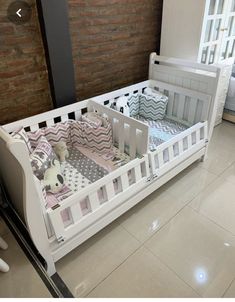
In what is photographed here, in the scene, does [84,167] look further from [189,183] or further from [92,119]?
[189,183]

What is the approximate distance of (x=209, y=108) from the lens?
6.67 feet

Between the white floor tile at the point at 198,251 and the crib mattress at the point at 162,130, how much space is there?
2.10ft

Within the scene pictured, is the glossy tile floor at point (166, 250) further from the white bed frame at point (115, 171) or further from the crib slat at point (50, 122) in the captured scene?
the crib slat at point (50, 122)

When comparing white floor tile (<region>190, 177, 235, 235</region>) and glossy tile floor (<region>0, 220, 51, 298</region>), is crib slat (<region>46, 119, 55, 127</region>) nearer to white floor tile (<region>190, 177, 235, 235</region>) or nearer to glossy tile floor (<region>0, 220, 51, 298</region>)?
glossy tile floor (<region>0, 220, 51, 298</region>)

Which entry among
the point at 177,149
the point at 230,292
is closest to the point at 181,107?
the point at 177,149

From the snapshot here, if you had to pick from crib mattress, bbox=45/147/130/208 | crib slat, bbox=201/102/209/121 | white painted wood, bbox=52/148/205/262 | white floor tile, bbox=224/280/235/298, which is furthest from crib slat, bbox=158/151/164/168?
white floor tile, bbox=224/280/235/298

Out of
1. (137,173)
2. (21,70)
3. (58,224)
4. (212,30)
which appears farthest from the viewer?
(212,30)

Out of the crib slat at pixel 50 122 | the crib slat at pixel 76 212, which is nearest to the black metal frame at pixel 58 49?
the crib slat at pixel 50 122

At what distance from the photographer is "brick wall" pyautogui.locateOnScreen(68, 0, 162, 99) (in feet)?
6.44

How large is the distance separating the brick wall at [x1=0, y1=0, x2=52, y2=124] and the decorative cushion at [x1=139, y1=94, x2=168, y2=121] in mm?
918

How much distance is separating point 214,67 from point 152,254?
1.54 m

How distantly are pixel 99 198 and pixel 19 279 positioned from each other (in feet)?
2.12

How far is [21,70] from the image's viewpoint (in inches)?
68.5

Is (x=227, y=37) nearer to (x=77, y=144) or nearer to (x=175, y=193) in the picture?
(x=175, y=193)
